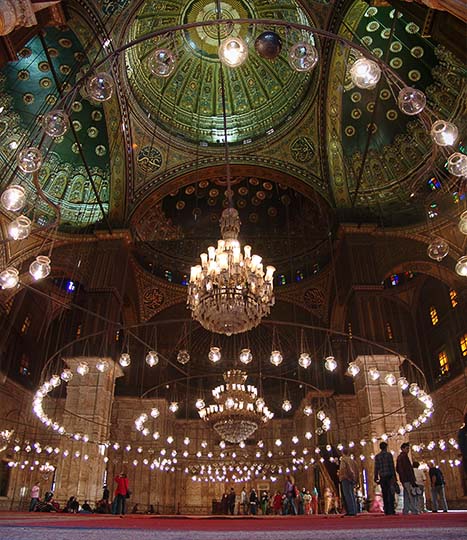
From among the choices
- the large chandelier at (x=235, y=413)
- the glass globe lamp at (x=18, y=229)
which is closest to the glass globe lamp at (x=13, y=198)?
the glass globe lamp at (x=18, y=229)

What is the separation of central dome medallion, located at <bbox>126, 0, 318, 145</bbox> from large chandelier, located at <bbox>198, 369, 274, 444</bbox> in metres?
8.39

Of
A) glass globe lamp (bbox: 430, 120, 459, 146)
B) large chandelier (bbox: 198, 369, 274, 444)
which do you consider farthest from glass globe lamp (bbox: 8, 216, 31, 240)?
large chandelier (bbox: 198, 369, 274, 444)

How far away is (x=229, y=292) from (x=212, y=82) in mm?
11394

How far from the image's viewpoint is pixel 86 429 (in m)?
10.6

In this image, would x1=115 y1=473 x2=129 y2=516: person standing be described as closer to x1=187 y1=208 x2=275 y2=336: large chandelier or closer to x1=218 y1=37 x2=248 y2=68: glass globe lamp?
x1=187 y1=208 x2=275 y2=336: large chandelier

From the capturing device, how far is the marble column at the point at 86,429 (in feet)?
33.4

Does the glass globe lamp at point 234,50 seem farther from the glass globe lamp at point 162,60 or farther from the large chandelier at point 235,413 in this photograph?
the large chandelier at point 235,413

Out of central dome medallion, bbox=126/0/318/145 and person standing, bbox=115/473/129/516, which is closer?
person standing, bbox=115/473/129/516

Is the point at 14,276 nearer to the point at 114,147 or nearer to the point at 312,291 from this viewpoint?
the point at 114,147

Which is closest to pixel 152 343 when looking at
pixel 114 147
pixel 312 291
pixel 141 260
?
pixel 141 260

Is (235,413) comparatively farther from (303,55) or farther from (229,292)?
(303,55)

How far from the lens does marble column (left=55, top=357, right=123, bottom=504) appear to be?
33.4ft

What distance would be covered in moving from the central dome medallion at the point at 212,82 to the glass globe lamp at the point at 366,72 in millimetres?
10420

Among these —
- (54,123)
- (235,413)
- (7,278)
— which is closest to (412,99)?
(54,123)
